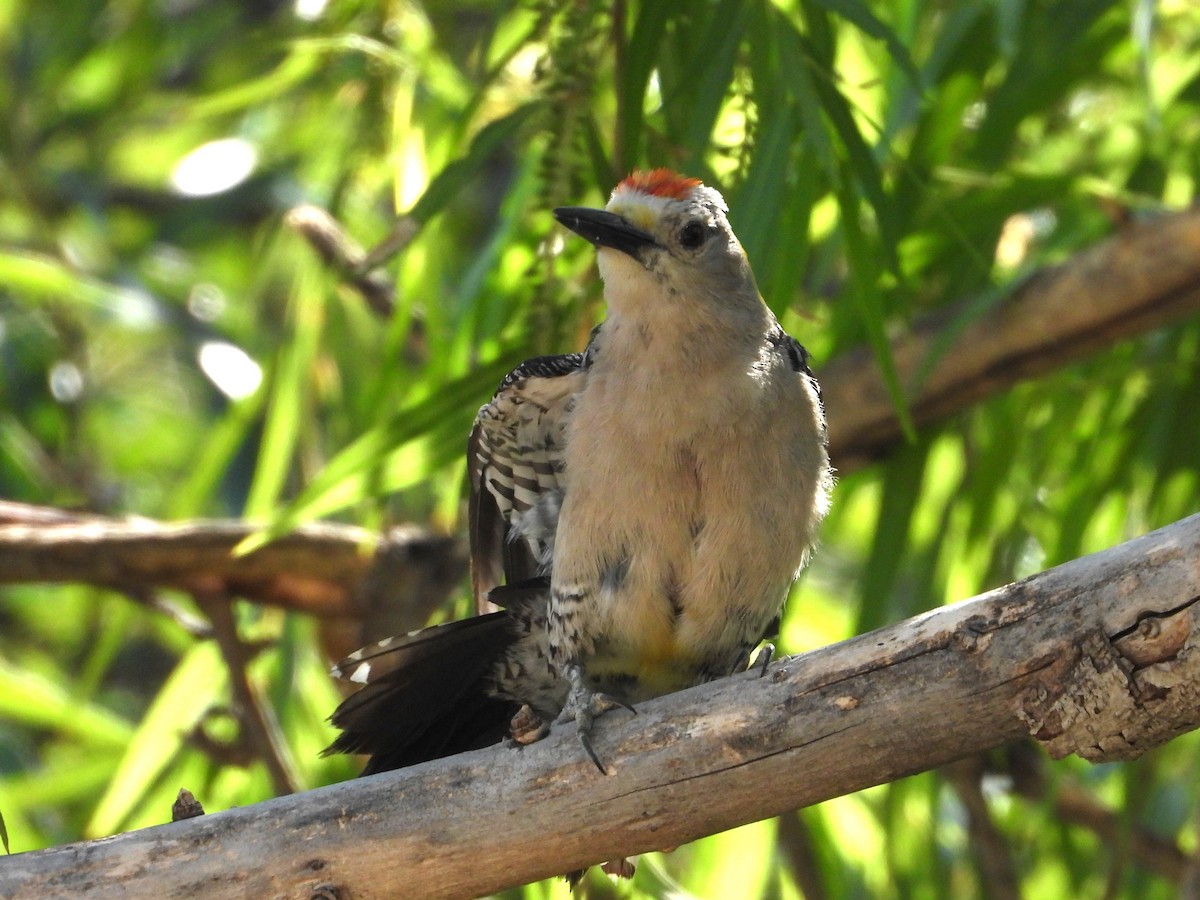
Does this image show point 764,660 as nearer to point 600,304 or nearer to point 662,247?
point 662,247

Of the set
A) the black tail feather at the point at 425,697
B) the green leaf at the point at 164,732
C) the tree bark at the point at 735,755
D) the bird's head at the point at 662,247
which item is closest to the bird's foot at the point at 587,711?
the tree bark at the point at 735,755

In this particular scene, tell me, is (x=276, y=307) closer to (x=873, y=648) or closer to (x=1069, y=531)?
(x=1069, y=531)

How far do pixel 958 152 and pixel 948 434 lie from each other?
94cm

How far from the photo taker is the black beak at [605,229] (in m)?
3.14

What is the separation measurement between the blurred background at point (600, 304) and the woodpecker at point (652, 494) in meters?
0.19

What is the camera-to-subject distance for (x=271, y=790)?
14.4ft

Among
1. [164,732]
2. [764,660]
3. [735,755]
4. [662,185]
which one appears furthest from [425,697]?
[164,732]

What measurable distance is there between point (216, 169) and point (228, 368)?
132 cm

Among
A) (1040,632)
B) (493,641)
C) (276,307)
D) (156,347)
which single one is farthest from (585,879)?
(156,347)

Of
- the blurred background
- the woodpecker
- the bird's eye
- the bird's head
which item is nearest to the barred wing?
the woodpecker

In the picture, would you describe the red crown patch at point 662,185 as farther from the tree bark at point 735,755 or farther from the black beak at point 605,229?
the tree bark at point 735,755

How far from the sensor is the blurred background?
11.3ft

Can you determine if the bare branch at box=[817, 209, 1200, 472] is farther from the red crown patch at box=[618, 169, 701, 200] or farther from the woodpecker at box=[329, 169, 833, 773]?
the red crown patch at box=[618, 169, 701, 200]

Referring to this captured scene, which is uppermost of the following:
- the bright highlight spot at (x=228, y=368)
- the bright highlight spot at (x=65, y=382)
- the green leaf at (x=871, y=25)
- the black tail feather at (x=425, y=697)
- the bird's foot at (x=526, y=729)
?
the bright highlight spot at (x=65, y=382)
